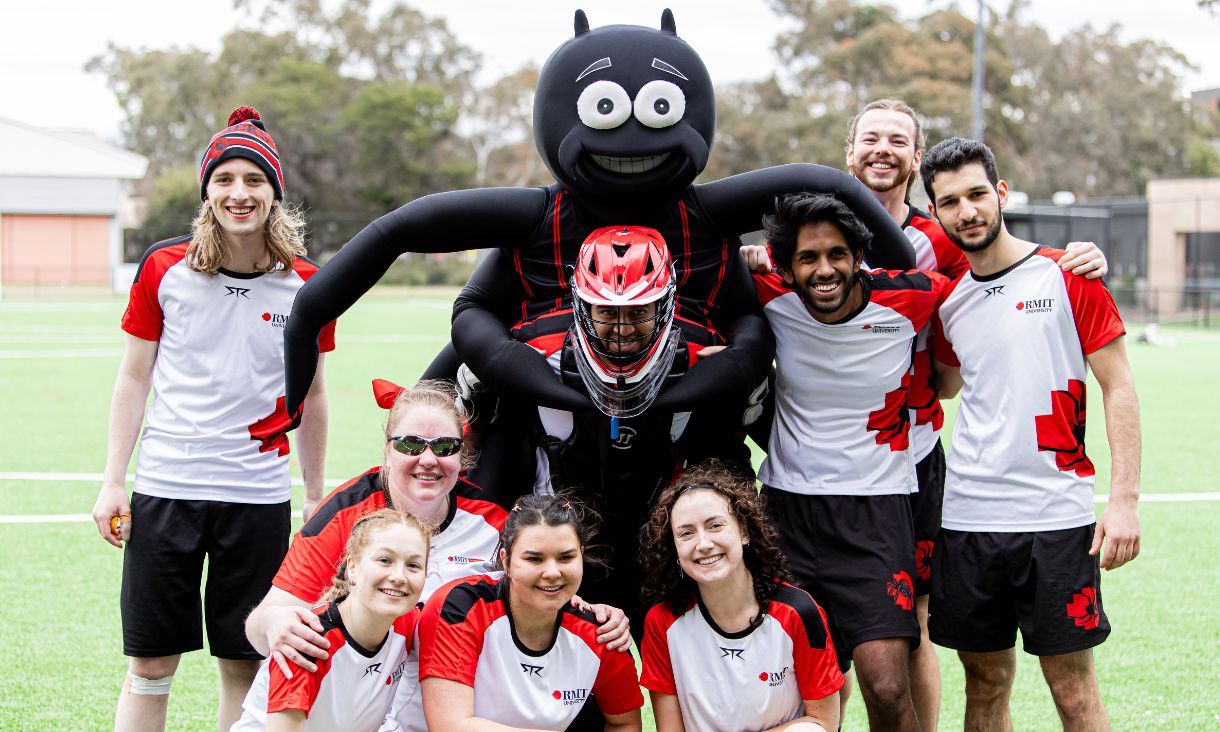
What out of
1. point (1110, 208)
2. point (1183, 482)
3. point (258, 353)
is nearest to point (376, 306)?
point (1110, 208)

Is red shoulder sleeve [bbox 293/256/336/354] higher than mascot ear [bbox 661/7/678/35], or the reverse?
mascot ear [bbox 661/7/678/35]

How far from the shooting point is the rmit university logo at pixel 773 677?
349cm

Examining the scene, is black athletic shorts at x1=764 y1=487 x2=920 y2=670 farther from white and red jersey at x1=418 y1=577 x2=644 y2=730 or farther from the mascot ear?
the mascot ear

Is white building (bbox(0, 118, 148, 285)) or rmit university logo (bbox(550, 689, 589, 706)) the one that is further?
white building (bbox(0, 118, 148, 285))

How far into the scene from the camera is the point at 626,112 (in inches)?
137

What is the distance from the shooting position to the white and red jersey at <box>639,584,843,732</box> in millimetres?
3490

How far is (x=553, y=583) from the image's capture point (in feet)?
11.0

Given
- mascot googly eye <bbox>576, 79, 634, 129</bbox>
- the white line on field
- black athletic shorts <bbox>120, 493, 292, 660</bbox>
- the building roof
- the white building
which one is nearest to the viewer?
mascot googly eye <bbox>576, 79, 634, 129</bbox>

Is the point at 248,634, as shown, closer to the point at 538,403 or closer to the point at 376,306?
the point at 538,403

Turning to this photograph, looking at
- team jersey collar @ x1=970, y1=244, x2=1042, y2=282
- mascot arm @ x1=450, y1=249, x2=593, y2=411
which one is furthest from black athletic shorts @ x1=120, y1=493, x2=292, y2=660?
team jersey collar @ x1=970, y1=244, x2=1042, y2=282

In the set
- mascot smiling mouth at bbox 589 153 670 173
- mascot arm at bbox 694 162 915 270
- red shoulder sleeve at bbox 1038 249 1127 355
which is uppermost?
mascot smiling mouth at bbox 589 153 670 173

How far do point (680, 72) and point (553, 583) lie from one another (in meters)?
1.54

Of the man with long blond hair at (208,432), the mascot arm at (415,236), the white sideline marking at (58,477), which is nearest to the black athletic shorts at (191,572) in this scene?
the man with long blond hair at (208,432)

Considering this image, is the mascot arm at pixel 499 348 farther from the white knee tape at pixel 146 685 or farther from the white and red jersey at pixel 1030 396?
the white knee tape at pixel 146 685
